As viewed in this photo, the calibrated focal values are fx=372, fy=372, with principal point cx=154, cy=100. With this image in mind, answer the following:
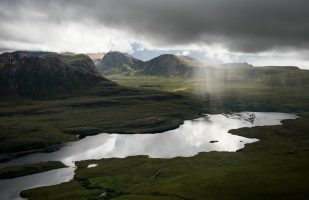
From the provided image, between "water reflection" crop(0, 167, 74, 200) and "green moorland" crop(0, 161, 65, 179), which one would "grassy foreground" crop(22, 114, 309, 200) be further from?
"green moorland" crop(0, 161, 65, 179)

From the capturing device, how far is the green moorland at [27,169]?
173m

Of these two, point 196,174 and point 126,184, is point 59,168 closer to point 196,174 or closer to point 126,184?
point 126,184

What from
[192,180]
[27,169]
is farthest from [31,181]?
[192,180]

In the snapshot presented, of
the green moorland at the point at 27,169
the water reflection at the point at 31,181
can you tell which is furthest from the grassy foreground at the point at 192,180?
the green moorland at the point at 27,169

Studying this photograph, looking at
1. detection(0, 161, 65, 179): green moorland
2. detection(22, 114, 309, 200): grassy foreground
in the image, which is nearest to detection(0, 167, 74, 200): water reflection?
detection(0, 161, 65, 179): green moorland

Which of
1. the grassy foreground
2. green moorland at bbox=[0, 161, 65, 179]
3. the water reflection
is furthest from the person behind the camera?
green moorland at bbox=[0, 161, 65, 179]

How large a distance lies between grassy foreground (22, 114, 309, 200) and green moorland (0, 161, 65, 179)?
17845mm

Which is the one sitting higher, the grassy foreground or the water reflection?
the grassy foreground

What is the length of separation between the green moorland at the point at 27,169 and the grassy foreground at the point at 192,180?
17845 mm

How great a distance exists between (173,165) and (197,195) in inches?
1875

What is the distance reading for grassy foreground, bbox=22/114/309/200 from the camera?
407 feet

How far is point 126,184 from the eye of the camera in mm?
144250

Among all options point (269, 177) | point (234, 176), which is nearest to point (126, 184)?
point (234, 176)

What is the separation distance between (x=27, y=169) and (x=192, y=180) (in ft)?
282
